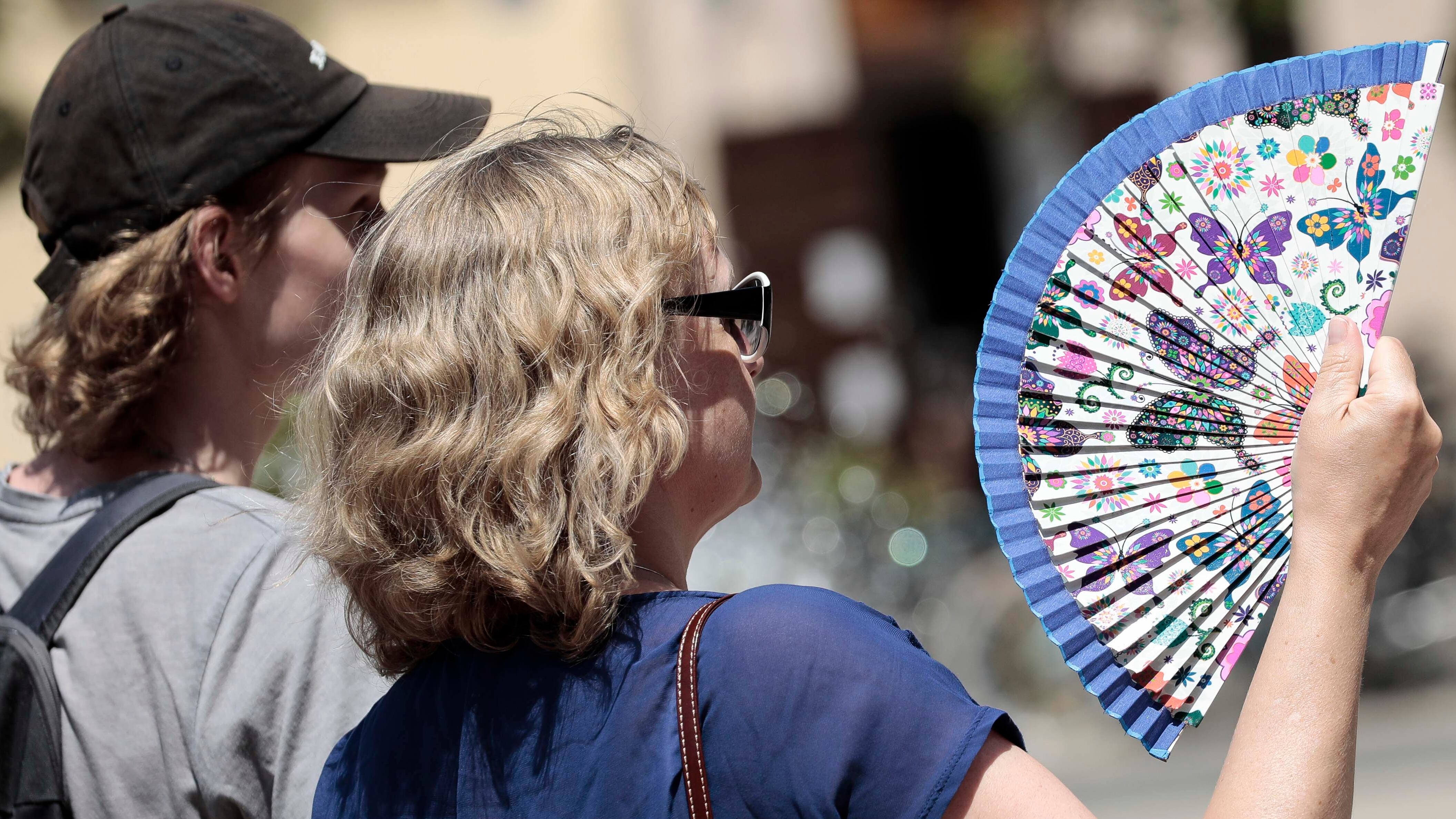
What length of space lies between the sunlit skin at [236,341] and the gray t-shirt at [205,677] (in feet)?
0.63

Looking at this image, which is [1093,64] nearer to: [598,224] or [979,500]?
[979,500]

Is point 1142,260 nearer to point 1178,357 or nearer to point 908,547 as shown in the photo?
point 1178,357

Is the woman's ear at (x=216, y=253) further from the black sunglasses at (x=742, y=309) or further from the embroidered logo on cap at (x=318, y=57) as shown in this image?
the black sunglasses at (x=742, y=309)

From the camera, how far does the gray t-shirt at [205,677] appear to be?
132 cm

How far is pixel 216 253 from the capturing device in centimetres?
159

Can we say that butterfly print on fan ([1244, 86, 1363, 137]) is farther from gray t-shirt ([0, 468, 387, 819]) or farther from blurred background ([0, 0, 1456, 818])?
blurred background ([0, 0, 1456, 818])

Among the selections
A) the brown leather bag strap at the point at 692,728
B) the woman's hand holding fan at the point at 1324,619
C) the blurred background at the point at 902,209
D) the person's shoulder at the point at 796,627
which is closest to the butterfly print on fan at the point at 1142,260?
the woman's hand holding fan at the point at 1324,619

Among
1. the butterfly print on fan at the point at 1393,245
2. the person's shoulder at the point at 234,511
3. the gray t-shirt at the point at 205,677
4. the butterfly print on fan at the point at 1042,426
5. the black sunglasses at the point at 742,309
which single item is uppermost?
the butterfly print on fan at the point at 1393,245

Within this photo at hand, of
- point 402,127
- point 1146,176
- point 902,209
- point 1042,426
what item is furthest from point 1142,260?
point 902,209

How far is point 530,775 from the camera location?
1066 mm

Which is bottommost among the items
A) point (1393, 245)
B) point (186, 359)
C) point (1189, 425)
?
point (186, 359)

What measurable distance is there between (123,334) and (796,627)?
1.01 m

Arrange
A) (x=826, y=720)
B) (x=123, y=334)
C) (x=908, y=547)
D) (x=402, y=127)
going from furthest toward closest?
(x=908, y=547) → (x=402, y=127) → (x=123, y=334) → (x=826, y=720)

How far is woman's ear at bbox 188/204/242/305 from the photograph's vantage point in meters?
1.57
